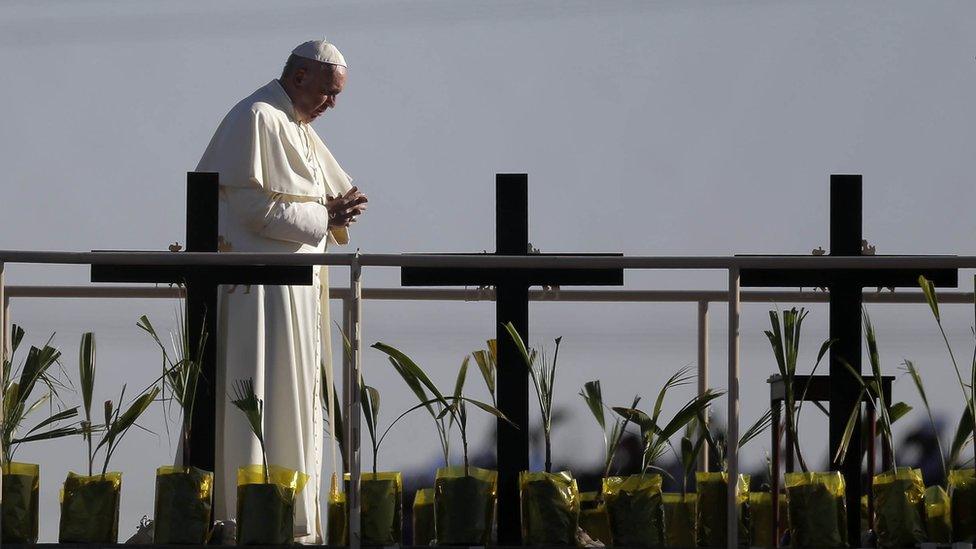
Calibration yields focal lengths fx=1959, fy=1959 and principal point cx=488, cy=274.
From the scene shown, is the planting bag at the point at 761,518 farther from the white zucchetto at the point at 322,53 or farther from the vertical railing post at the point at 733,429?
the white zucchetto at the point at 322,53

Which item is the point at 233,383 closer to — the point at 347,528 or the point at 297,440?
the point at 297,440

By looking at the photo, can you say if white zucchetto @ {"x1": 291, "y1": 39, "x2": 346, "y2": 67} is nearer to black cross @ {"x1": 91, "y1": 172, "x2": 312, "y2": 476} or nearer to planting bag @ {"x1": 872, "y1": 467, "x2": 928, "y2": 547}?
black cross @ {"x1": 91, "y1": 172, "x2": 312, "y2": 476}

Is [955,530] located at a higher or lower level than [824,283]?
lower

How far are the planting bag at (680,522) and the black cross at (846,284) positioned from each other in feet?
1.78

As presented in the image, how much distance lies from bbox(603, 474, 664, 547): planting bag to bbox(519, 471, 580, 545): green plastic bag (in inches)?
5.3

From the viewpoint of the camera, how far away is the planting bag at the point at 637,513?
662 centimetres

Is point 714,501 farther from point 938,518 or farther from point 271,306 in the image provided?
point 271,306

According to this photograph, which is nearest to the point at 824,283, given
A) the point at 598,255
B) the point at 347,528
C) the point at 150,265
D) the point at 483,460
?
the point at 598,255

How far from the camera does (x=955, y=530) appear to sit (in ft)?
22.0

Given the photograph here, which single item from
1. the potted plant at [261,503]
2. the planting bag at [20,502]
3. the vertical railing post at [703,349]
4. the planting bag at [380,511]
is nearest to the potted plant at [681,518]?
the planting bag at [380,511]

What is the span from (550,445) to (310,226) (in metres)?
1.78

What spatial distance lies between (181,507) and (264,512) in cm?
28

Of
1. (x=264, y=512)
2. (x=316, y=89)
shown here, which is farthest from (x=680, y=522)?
(x=316, y=89)

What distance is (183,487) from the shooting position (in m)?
6.63
